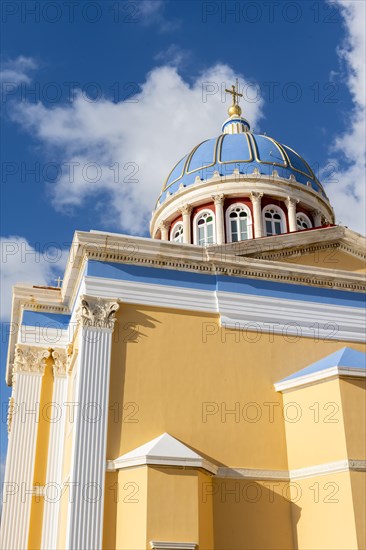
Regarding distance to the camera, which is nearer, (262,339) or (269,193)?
(262,339)

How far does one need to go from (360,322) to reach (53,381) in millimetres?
8211

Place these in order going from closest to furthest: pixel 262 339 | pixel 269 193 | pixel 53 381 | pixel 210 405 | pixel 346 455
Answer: pixel 346 455 < pixel 210 405 < pixel 262 339 < pixel 53 381 < pixel 269 193

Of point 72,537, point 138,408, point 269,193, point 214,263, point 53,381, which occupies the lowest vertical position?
point 72,537

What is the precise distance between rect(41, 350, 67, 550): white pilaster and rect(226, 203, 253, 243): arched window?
8888 mm

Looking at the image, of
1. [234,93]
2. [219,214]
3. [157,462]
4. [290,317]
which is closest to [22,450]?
[157,462]

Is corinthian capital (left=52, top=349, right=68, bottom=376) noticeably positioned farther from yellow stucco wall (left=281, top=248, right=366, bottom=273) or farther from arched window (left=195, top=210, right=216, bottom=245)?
arched window (left=195, top=210, right=216, bottom=245)

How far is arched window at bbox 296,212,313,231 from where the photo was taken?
26125mm

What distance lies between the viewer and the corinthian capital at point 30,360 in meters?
18.6

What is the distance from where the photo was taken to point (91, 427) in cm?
1380

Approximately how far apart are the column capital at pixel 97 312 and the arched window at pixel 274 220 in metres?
11.5

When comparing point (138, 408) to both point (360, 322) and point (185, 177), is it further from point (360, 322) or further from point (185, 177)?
point (185, 177)

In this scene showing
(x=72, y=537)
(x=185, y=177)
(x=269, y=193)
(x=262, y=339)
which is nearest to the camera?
(x=72, y=537)

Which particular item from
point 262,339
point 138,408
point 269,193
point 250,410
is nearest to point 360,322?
point 262,339

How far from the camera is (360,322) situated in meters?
16.9
